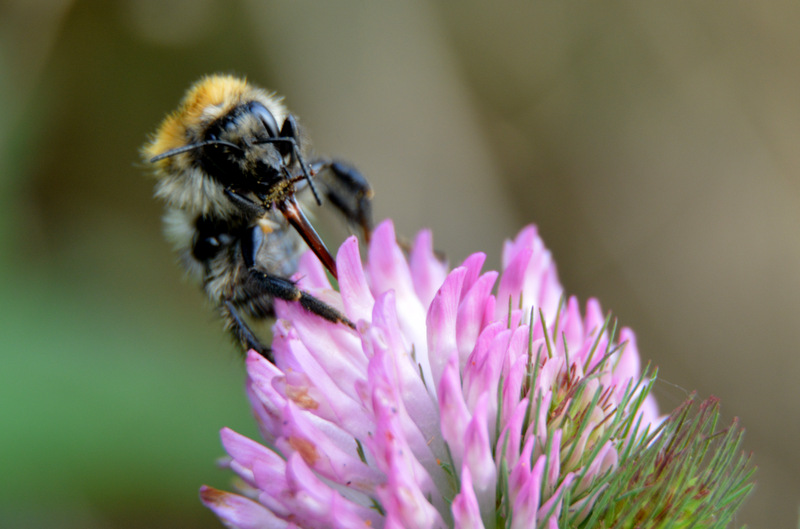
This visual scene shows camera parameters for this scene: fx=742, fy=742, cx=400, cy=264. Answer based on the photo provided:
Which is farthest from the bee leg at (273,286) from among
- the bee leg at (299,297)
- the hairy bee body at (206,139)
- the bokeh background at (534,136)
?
the bokeh background at (534,136)

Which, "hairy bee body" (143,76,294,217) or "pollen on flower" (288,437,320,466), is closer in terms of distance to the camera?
"pollen on flower" (288,437,320,466)

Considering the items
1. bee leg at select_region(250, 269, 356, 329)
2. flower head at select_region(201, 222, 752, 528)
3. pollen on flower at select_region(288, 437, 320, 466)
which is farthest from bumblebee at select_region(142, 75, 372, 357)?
pollen on flower at select_region(288, 437, 320, 466)

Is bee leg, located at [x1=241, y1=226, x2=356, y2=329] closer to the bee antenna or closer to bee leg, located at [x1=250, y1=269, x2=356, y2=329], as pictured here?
bee leg, located at [x1=250, y1=269, x2=356, y2=329]

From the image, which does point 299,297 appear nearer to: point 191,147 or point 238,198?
point 238,198

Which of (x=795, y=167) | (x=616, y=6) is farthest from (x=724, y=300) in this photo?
(x=616, y=6)

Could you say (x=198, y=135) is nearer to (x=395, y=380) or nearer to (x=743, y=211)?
(x=395, y=380)

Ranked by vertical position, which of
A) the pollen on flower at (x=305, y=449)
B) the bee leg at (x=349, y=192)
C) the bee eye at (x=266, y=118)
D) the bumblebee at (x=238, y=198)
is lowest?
the pollen on flower at (x=305, y=449)

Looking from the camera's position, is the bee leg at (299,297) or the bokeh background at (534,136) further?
the bokeh background at (534,136)

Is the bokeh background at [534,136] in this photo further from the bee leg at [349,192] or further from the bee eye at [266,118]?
the bee eye at [266,118]
